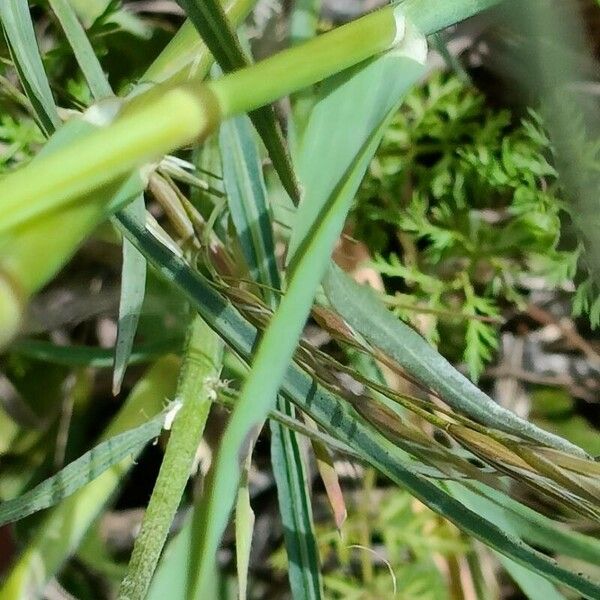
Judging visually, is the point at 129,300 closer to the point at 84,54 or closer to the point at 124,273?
the point at 124,273

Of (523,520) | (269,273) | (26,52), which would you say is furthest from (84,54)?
(523,520)

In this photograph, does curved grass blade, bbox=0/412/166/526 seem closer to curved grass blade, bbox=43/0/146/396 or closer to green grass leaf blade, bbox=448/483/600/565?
curved grass blade, bbox=43/0/146/396

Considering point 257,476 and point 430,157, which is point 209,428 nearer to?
point 257,476

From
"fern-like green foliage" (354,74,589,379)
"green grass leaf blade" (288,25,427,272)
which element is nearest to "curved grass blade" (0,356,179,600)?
"fern-like green foliage" (354,74,589,379)

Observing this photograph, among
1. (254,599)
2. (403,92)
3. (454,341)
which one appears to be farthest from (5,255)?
(254,599)

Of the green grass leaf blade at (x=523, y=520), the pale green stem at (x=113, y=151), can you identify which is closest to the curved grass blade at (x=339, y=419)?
the green grass leaf blade at (x=523, y=520)

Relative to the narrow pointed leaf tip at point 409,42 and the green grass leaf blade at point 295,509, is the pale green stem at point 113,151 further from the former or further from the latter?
the green grass leaf blade at point 295,509
